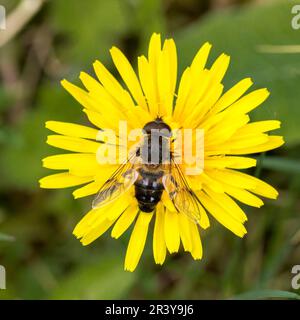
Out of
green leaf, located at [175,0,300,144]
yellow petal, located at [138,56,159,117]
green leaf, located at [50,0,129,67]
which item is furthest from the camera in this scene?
green leaf, located at [50,0,129,67]

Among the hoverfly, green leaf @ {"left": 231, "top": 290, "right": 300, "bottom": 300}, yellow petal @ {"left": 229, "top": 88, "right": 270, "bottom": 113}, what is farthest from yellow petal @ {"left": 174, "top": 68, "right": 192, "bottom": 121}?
green leaf @ {"left": 231, "top": 290, "right": 300, "bottom": 300}

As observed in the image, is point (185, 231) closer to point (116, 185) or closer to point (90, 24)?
point (116, 185)

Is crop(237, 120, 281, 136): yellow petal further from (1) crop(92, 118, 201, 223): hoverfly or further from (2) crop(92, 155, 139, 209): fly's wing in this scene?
(2) crop(92, 155, 139, 209): fly's wing

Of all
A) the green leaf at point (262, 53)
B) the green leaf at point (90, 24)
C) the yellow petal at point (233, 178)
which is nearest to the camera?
the yellow petal at point (233, 178)

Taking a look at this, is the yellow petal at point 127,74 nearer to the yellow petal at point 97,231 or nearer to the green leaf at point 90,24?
the yellow petal at point 97,231

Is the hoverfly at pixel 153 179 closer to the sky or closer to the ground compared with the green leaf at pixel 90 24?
closer to the ground

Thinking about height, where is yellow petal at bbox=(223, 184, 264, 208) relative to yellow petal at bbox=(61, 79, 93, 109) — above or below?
below

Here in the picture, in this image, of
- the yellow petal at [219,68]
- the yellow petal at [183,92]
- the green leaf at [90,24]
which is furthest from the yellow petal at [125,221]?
the green leaf at [90,24]

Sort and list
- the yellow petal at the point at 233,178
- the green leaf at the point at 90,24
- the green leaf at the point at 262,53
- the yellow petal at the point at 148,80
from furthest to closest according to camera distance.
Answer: the green leaf at the point at 90,24 < the green leaf at the point at 262,53 < the yellow petal at the point at 148,80 < the yellow petal at the point at 233,178
